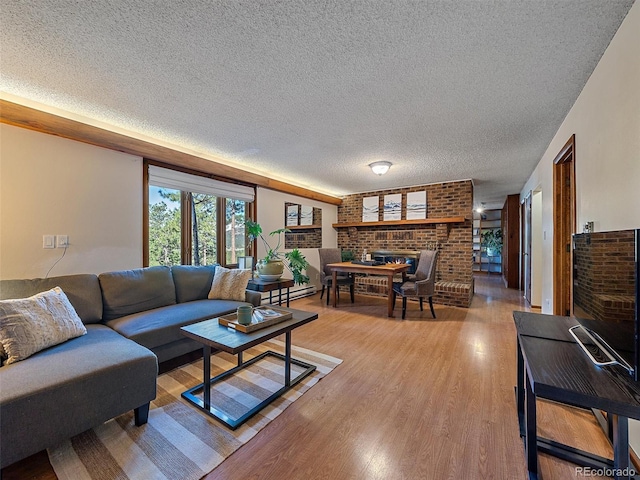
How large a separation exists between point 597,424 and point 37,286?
163 inches

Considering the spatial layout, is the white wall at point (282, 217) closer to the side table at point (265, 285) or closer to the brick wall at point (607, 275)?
the side table at point (265, 285)

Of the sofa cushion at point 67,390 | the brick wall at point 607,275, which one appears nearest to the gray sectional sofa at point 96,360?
the sofa cushion at point 67,390

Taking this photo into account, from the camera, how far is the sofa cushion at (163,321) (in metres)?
2.10

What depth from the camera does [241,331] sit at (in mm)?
1854

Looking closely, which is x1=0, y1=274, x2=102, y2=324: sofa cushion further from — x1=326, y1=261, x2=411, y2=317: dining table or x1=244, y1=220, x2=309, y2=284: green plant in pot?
x1=326, y1=261, x2=411, y2=317: dining table

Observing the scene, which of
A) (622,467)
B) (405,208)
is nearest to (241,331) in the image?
(622,467)

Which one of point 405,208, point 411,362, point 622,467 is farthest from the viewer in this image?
point 405,208

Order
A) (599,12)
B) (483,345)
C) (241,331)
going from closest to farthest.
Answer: (599,12) → (241,331) → (483,345)

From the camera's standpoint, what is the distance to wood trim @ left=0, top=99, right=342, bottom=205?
2123 mm

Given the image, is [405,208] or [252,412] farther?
[405,208]

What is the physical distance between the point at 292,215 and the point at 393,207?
2.24 metres

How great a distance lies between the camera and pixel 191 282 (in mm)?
3055

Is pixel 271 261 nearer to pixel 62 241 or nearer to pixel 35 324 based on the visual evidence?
pixel 62 241

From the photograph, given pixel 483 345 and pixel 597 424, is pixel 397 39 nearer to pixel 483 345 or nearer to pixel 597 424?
pixel 597 424
